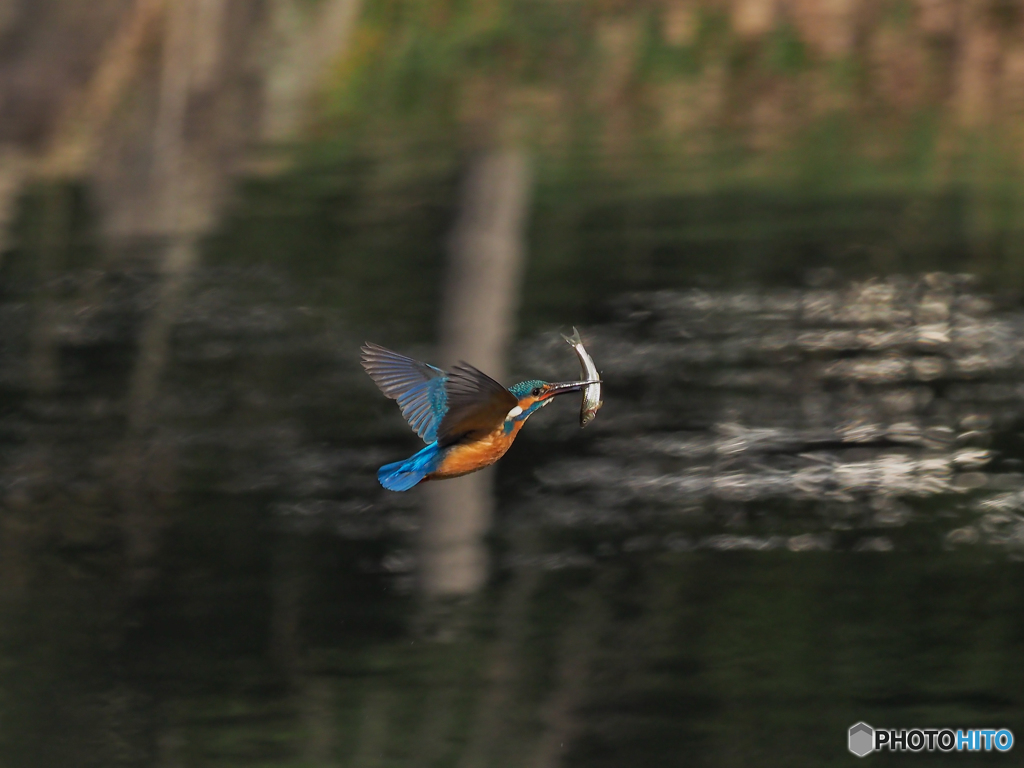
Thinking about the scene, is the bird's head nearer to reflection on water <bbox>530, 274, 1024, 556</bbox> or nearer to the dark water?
the dark water

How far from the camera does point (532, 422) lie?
18.5 feet

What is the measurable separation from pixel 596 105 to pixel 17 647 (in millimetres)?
6594

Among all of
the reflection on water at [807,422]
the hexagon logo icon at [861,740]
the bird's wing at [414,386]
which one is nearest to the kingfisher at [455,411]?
the bird's wing at [414,386]

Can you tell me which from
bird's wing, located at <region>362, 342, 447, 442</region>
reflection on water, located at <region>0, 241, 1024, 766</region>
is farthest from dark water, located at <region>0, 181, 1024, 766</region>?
bird's wing, located at <region>362, 342, 447, 442</region>

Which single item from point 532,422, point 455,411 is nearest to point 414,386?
point 455,411

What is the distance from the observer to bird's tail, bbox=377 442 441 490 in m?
2.53

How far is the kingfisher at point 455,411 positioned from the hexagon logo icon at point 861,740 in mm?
1557

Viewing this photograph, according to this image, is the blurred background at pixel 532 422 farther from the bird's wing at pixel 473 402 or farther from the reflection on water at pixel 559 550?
the bird's wing at pixel 473 402

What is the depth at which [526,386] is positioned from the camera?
98.5 inches

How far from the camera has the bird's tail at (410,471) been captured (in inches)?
99.4

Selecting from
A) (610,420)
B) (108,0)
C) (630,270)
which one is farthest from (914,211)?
(108,0)

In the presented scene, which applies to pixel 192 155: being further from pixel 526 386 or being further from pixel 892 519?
pixel 526 386

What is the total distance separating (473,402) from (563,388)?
0.60 feet

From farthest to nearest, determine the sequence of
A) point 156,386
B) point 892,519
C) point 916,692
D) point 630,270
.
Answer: point 630,270, point 156,386, point 892,519, point 916,692
